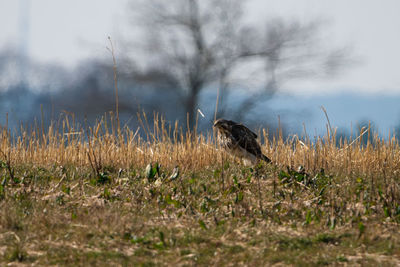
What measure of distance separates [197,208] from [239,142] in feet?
7.25

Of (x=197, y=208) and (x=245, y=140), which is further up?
(x=245, y=140)

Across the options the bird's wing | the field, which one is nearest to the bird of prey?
the bird's wing

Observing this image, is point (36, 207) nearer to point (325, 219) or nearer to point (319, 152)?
point (325, 219)

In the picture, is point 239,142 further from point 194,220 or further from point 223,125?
point 194,220

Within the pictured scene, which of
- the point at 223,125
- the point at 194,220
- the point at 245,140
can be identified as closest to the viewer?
Result: the point at 194,220

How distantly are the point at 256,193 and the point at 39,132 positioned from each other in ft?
18.1

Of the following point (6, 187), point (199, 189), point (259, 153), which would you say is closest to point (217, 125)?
point (259, 153)

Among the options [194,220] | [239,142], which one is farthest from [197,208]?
[239,142]

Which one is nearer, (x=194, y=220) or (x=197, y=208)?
(x=194, y=220)

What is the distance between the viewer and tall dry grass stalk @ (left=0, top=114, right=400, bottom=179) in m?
8.99

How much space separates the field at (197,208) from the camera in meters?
5.29

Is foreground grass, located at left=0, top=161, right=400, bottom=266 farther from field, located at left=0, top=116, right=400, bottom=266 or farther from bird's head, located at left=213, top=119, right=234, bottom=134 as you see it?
bird's head, located at left=213, top=119, right=234, bottom=134

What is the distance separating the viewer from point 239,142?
863cm

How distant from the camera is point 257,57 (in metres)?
20.0
